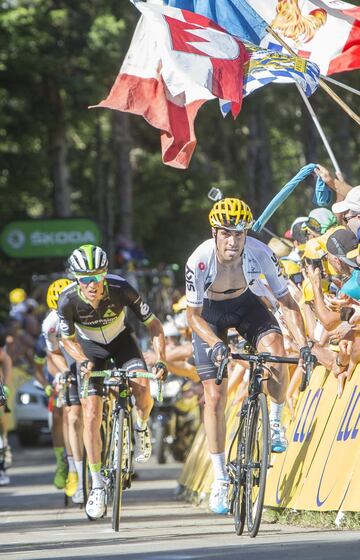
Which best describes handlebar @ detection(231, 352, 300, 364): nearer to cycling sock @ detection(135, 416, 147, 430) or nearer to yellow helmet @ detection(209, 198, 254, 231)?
yellow helmet @ detection(209, 198, 254, 231)

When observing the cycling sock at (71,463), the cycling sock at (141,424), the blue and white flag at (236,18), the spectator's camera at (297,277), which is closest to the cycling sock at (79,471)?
the cycling sock at (71,463)

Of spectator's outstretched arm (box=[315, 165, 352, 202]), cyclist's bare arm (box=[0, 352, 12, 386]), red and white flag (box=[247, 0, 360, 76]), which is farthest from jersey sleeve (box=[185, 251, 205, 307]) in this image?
cyclist's bare arm (box=[0, 352, 12, 386])

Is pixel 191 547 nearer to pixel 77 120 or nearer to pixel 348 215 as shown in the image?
pixel 348 215

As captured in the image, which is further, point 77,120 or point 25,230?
point 77,120

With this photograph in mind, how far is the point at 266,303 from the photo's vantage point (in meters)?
12.3

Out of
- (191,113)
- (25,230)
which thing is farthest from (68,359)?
(25,230)

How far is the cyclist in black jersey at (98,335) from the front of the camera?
40.5 feet

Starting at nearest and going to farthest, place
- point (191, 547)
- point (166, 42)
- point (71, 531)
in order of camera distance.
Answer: point (191, 547) < point (71, 531) < point (166, 42)

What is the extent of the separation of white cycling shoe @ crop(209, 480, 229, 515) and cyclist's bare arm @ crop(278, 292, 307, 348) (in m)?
1.15

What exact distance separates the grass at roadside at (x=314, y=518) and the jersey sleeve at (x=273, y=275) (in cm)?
161

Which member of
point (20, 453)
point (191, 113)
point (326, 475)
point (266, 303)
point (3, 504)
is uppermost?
point (191, 113)

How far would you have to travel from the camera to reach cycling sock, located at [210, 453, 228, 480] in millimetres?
11438

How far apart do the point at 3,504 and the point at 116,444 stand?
12.5 feet

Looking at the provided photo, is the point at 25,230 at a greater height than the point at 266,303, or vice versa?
the point at 266,303
